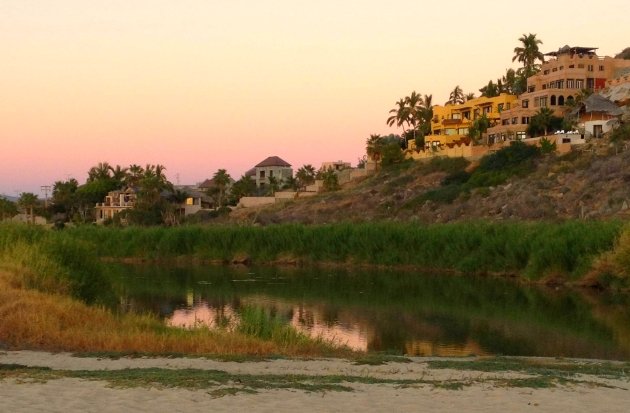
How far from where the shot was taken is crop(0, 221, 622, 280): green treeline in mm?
53031

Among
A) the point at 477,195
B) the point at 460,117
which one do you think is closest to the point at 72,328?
the point at 477,195

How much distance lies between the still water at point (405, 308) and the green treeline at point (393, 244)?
2774 mm

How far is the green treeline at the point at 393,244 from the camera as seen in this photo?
2088 inches

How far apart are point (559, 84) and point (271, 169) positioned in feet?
239

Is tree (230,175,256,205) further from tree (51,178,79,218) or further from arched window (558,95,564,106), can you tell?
arched window (558,95,564,106)

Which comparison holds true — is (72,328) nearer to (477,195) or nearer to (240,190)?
(477,195)

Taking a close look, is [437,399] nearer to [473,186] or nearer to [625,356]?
[625,356]

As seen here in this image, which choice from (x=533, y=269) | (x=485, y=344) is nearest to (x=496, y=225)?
(x=533, y=269)

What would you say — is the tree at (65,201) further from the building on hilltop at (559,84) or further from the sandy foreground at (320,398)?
the sandy foreground at (320,398)

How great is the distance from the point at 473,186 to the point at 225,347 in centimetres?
6974

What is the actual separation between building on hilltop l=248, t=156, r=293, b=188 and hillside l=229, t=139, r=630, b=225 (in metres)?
58.0

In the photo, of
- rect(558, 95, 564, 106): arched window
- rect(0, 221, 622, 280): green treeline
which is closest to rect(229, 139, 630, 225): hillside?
rect(0, 221, 622, 280): green treeline

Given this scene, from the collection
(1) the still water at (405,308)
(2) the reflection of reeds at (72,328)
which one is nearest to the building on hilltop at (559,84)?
(1) the still water at (405,308)

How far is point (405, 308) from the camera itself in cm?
4291
